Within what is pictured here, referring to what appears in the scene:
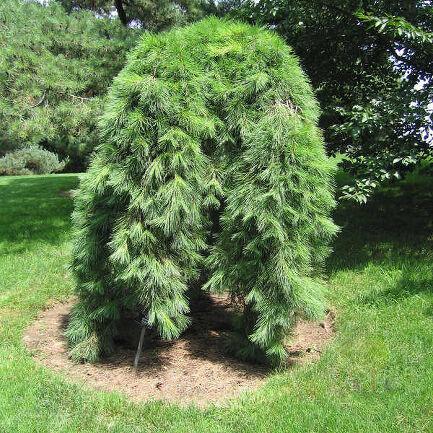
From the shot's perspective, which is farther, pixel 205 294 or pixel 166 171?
pixel 205 294

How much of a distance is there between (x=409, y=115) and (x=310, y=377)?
3.12 m

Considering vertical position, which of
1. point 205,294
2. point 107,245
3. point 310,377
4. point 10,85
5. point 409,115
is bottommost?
point 205,294

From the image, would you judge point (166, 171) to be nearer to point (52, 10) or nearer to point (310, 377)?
point (310, 377)

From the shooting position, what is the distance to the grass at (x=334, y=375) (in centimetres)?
322

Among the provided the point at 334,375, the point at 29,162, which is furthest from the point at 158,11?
the point at 29,162

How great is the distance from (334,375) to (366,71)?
16.4ft

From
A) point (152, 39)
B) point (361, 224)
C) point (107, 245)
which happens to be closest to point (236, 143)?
point (152, 39)

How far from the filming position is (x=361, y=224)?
7.14 meters

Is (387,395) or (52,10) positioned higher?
(52,10)

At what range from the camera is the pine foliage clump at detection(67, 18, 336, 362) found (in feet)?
12.2

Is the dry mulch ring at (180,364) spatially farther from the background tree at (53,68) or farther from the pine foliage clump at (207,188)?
the background tree at (53,68)

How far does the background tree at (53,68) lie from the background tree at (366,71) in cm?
227

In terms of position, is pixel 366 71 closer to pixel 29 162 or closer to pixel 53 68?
pixel 53 68

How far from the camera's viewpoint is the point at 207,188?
3.99 meters
